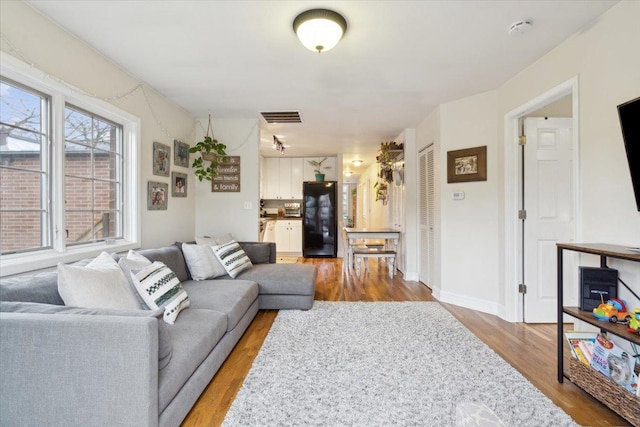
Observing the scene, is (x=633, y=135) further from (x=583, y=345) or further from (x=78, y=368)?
(x=78, y=368)

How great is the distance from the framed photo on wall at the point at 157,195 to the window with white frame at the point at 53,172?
34 centimetres

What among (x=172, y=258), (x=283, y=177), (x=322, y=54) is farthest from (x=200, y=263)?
(x=283, y=177)

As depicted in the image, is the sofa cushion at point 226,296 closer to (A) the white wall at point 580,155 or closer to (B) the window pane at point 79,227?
(B) the window pane at point 79,227

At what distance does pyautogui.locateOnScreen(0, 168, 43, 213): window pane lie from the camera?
1.88m

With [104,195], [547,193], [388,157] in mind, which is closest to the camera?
[104,195]

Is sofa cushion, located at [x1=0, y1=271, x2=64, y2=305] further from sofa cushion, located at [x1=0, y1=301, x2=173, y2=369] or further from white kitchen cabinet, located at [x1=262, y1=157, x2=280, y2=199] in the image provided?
white kitchen cabinet, located at [x1=262, y1=157, x2=280, y2=199]

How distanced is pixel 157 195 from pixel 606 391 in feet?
13.0

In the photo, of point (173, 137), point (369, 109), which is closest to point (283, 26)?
point (369, 109)

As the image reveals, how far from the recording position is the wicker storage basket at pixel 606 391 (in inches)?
60.2

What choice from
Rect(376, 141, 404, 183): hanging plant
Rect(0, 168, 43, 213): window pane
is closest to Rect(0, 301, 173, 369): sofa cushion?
Rect(0, 168, 43, 213): window pane

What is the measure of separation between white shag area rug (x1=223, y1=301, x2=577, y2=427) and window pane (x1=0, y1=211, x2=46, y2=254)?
1.71 meters

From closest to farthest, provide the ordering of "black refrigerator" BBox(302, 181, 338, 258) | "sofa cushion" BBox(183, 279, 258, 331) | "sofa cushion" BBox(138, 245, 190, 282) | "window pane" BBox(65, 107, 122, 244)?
"sofa cushion" BBox(183, 279, 258, 331) → "window pane" BBox(65, 107, 122, 244) → "sofa cushion" BBox(138, 245, 190, 282) → "black refrigerator" BBox(302, 181, 338, 258)

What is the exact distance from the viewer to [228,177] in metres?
4.26

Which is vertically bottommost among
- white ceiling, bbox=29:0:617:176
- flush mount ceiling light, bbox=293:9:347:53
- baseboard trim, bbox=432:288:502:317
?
baseboard trim, bbox=432:288:502:317
